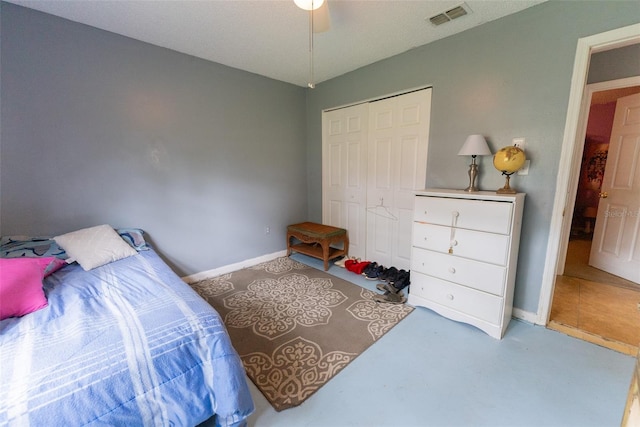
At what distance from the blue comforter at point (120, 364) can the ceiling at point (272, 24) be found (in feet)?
6.78

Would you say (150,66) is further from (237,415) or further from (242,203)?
(237,415)

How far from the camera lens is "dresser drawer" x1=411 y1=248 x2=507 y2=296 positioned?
1.87m

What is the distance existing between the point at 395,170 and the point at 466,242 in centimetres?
119

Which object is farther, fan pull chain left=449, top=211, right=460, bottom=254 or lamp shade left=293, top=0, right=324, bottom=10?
fan pull chain left=449, top=211, right=460, bottom=254

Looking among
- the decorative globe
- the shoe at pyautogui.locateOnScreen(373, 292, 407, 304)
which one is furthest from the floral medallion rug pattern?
the decorative globe

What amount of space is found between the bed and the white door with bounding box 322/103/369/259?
2287 mm

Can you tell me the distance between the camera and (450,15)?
6.49ft

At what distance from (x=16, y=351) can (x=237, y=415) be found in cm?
93

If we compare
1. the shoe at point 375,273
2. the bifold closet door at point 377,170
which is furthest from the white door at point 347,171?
the shoe at point 375,273

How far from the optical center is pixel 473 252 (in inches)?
76.9

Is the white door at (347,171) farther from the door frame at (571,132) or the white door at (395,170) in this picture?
the door frame at (571,132)

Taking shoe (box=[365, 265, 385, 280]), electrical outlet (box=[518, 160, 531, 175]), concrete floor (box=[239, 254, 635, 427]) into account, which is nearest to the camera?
concrete floor (box=[239, 254, 635, 427])

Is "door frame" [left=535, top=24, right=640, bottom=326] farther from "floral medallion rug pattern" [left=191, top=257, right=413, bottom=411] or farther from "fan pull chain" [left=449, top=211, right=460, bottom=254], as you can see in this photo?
"floral medallion rug pattern" [left=191, top=257, right=413, bottom=411]

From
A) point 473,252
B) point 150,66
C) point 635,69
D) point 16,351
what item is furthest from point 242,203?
point 635,69
